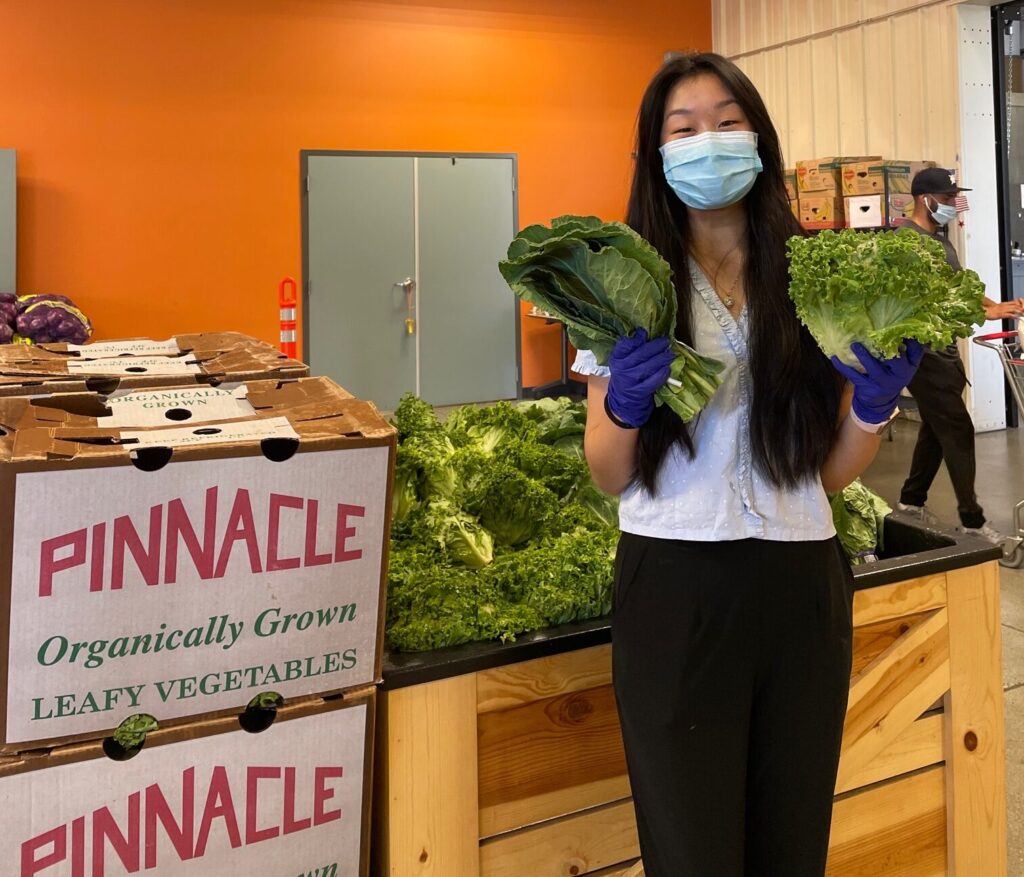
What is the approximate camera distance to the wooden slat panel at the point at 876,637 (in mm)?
1765

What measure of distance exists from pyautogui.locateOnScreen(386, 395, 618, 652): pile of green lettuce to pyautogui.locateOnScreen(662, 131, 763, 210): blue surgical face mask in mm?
673

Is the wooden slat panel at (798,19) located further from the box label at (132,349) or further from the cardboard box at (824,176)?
the box label at (132,349)


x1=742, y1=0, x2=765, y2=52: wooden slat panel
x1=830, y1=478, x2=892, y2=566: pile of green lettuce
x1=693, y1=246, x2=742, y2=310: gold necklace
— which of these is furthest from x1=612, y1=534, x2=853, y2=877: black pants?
x1=742, y1=0, x2=765, y2=52: wooden slat panel

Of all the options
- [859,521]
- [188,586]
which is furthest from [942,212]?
[188,586]

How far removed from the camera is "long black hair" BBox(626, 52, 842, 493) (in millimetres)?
1241

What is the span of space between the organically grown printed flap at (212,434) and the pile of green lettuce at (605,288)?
358mm

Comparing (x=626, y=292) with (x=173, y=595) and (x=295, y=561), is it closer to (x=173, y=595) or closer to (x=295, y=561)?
(x=295, y=561)

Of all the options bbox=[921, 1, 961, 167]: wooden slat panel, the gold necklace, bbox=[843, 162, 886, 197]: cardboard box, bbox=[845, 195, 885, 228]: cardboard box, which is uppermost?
bbox=[921, 1, 961, 167]: wooden slat panel

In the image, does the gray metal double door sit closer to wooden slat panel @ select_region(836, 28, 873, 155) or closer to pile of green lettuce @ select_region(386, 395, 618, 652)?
wooden slat panel @ select_region(836, 28, 873, 155)

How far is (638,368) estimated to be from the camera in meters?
1.12

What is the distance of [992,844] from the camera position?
190cm

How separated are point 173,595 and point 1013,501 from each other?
497 cm

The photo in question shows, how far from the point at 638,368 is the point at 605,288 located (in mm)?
108

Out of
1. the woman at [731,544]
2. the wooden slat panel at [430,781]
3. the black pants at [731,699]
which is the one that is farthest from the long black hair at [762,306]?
the wooden slat panel at [430,781]
